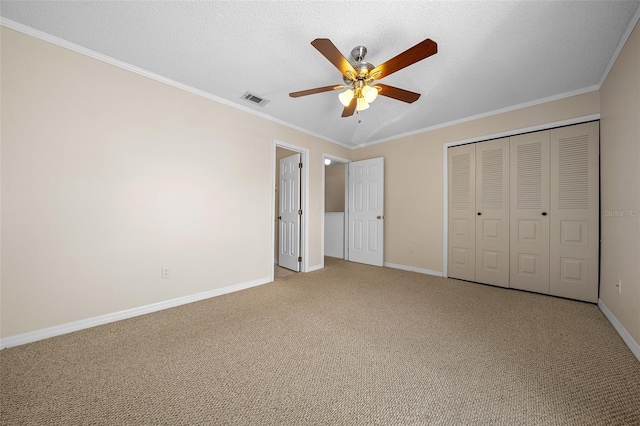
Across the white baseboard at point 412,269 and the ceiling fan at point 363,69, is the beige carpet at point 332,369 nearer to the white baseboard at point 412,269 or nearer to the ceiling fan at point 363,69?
the white baseboard at point 412,269

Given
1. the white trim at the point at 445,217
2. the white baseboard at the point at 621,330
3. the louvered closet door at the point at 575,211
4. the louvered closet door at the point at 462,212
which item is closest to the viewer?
the white baseboard at the point at 621,330

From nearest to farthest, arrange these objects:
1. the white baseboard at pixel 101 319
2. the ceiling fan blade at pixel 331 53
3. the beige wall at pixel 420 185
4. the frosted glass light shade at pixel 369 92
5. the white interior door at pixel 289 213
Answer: the ceiling fan blade at pixel 331 53, the white baseboard at pixel 101 319, the frosted glass light shade at pixel 369 92, the beige wall at pixel 420 185, the white interior door at pixel 289 213

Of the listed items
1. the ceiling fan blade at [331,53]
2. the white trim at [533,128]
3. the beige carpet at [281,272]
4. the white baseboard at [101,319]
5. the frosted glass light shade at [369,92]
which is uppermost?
the ceiling fan blade at [331,53]

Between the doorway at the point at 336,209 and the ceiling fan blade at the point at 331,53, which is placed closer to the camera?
the ceiling fan blade at the point at 331,53

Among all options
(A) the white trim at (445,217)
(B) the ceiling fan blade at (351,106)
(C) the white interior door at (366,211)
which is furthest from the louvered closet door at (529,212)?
(B) the ceiling fan blade at (351,106)

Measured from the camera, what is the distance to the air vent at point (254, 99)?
2.96 metres

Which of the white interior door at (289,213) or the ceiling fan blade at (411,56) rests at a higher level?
the ceiling fan blade at (411,56)

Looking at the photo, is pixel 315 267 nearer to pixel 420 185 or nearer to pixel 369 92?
pixel 420 185

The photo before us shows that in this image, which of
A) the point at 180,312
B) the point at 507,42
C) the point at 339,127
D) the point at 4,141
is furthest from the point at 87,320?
the point at 507,42

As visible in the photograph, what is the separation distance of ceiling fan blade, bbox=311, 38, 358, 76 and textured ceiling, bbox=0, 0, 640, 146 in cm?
30

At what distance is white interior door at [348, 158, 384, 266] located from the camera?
15.1 ft

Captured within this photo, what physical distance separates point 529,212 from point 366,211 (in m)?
2.46

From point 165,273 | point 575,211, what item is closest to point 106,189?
point 165,273

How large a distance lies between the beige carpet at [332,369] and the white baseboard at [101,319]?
92mm
